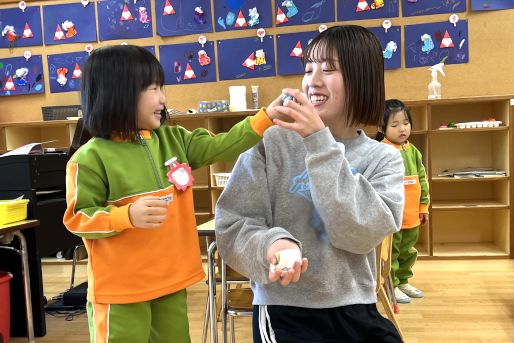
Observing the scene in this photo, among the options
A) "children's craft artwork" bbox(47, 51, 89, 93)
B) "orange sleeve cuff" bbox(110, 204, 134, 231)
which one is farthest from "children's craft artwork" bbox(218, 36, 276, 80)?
"orange sleeve cuff" bbox(110, 204, 134, 231)

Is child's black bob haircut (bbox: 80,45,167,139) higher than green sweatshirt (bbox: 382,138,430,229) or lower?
higher

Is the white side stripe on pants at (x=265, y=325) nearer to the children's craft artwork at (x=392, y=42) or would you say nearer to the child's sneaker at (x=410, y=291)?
the child's sneaker at (x=410, y=291)

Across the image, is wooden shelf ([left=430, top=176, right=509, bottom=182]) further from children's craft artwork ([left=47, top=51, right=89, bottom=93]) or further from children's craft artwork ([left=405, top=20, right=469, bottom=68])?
children's craft artwork ([left=47, top=51, right=89, bottom=93])

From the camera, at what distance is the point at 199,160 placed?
1539 mm

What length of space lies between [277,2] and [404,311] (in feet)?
10.4

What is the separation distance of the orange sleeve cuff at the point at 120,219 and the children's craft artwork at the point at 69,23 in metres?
4.45

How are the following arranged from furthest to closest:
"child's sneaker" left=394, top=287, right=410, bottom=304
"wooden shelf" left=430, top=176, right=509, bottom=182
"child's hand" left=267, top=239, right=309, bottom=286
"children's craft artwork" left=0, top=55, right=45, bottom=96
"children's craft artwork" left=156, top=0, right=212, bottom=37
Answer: "children's craft artwork" left=0, top=55, right=45, bottom=96 → "children's craft artwork" left=156, top=0, right=212, bottom=37 → "wooden shelf" left=430, top=176, right=509, bottom=182 → "child's sneaker" left=394, top=287, right=410, bottom=304 → "child's hand" left=267, top=239, right=309, bottom=286

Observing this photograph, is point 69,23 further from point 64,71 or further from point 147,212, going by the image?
point 147,212

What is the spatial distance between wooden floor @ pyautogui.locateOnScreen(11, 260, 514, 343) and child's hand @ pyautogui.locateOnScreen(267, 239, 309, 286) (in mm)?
2037

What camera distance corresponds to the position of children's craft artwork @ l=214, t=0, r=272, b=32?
4883mm

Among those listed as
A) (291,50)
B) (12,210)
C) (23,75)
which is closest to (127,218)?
(12,210)

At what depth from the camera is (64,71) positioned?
17.4ft

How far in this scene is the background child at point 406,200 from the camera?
11.2 ft

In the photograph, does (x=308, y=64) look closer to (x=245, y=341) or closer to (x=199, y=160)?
(x=199, y=160)
